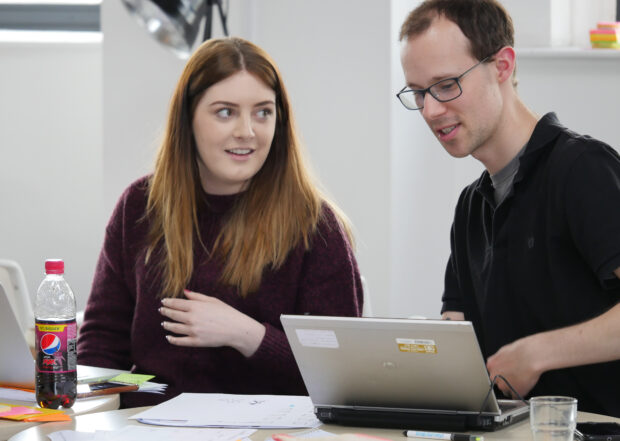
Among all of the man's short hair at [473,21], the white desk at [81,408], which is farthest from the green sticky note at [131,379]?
the man's short hair at [473,21]

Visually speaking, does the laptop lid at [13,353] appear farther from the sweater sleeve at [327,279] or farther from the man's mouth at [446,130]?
the man's mouth at [446,130]

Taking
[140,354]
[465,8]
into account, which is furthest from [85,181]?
[465,8]

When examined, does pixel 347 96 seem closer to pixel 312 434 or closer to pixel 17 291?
pixel 17 291

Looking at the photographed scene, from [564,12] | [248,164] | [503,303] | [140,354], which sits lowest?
[140,354]

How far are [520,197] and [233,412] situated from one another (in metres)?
0.71

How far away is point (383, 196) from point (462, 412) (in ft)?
5.97

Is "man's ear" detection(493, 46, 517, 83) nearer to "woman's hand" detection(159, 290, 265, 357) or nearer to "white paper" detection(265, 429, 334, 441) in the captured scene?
"woman's hand" detection(159, 290, 265, 357)

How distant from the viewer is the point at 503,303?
1.79 m

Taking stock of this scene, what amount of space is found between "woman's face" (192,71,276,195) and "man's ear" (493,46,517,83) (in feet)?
1.71

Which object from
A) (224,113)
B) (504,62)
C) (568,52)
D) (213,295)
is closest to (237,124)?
(224,113)

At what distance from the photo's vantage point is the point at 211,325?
5.95 ft

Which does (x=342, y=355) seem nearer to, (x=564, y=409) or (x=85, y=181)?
(x=564, y=409)

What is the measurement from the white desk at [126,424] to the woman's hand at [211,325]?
33 centimetres

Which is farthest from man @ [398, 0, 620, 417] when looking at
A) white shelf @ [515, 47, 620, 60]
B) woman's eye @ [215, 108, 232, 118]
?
white shelf @ [515, 47, 620, 60]
